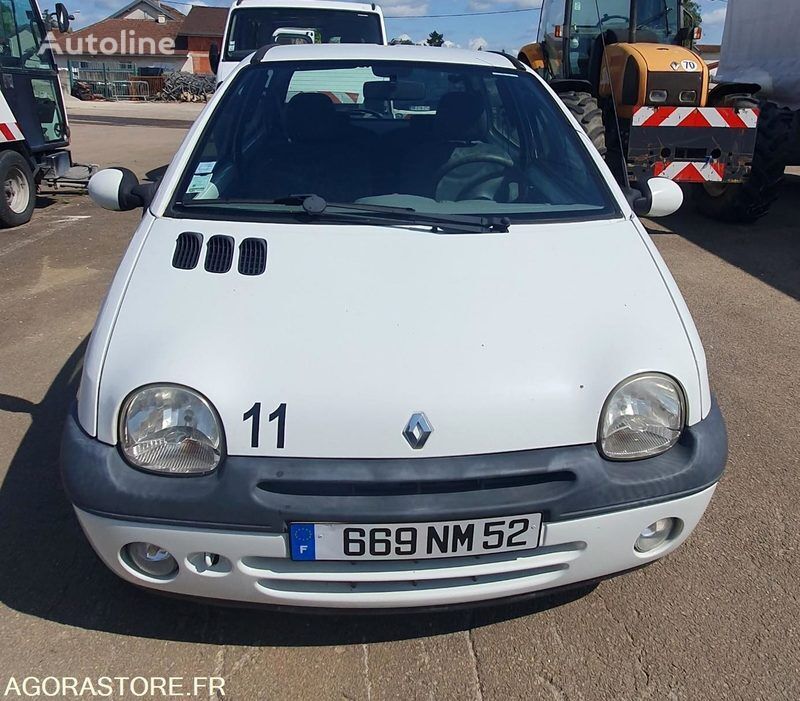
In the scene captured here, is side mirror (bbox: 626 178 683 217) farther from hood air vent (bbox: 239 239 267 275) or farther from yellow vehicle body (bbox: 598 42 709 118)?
yellow vehicle body (bbox: 598 42 709 118)

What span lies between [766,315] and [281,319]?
4.19 m

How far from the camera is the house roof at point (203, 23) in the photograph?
55562 millimetres

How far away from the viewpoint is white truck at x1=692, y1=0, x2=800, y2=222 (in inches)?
284

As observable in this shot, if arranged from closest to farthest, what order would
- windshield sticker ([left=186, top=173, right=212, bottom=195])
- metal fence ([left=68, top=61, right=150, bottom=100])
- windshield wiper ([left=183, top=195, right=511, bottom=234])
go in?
windshield wiper ([left=183, top=195, right=511, bottom=234]) → windshield sticker ([left=186, top=173, right=212, bottom=195]) → metal fence ([left=68, top=61, right=150, bottom=100])

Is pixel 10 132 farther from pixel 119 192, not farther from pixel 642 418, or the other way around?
pixel 642 418

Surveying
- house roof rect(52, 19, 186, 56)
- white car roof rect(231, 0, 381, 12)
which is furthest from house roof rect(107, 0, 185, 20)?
white car roof rect(231, 0, 381, 12)

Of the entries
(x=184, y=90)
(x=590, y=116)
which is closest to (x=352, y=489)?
(x=590, y=116)

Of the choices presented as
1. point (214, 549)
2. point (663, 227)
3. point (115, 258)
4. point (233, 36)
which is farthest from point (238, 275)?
point (233, 36)

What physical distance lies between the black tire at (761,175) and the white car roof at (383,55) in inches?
181

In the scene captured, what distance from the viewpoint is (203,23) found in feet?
188

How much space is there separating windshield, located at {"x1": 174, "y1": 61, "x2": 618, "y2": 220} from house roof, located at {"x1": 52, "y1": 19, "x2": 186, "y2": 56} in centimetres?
5921

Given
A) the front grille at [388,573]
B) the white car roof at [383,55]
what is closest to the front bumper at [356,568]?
the front grille at [388,573]

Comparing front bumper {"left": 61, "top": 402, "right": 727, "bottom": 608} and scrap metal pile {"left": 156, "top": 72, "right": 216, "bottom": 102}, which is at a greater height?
front bumper {"left": 61, "top": 402, "right": 727, "bottom": 608}

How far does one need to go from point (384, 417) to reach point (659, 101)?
6448 mm
